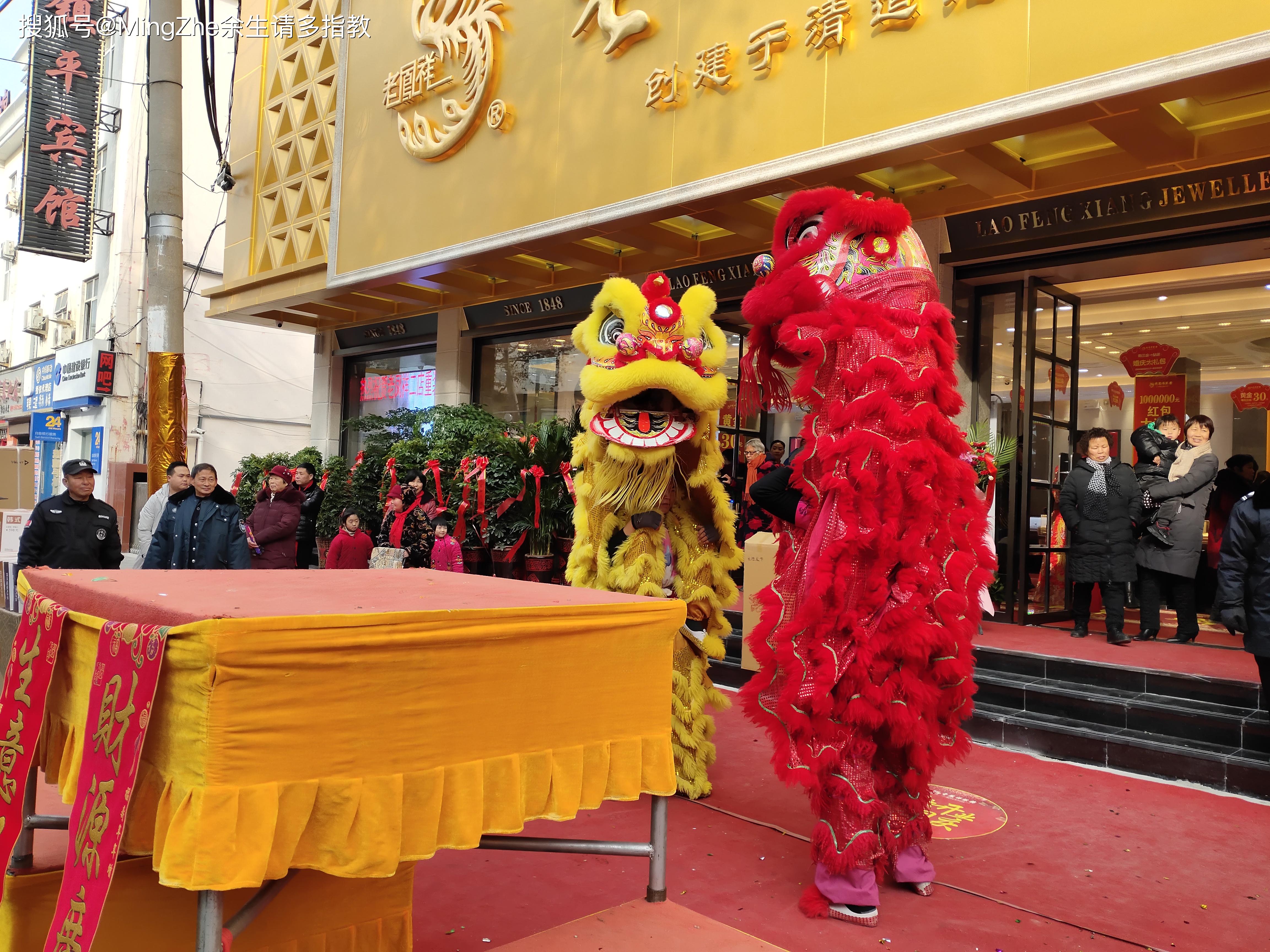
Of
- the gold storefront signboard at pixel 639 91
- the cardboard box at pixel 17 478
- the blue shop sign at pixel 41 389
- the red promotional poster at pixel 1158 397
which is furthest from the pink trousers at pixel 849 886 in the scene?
the blue shop sign at pixel 41 389

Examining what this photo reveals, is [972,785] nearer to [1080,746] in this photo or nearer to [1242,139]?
[1080,746]

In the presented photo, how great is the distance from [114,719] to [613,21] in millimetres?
7908

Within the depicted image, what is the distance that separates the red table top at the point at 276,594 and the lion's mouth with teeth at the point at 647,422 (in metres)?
1.87

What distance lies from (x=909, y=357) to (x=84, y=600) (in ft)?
8.13

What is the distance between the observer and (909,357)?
123 inches

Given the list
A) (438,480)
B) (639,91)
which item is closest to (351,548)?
(438,480)

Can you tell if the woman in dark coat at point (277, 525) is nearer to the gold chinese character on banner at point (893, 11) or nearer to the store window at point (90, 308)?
the gold chinese character on banner at point (893, 11)

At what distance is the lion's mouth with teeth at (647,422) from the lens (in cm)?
417

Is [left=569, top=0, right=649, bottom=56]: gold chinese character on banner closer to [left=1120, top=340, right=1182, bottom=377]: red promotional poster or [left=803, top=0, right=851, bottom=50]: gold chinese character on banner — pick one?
[left=803, top=0, right=851, bottom=50]: gold chinese character on banner

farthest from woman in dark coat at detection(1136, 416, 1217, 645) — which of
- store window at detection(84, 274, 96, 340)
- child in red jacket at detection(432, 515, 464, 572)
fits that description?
store window at detection(84, 274, 96, 340)

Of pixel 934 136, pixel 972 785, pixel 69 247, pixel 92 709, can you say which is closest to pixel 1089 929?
pixel 972 785

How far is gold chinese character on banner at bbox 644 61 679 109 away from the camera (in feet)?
25.0

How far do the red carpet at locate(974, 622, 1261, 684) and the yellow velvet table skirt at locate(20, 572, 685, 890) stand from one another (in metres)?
4.85

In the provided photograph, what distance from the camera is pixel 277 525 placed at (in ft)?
26.1
